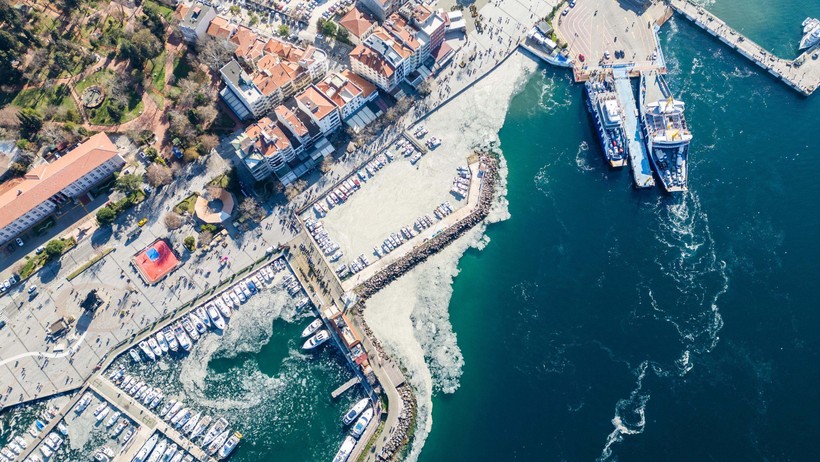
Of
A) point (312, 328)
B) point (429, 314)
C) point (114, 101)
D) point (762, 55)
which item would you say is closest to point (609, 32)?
point (762, 55)

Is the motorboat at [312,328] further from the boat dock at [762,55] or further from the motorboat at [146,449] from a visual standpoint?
the boat dock at [762,55]

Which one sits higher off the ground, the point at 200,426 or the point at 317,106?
the point at 317,106

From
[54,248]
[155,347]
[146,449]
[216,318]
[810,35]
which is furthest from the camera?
[810,35]

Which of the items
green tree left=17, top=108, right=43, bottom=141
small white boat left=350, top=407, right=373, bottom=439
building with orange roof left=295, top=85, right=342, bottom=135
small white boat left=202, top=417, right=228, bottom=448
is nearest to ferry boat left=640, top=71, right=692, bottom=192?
building with orange roof left=295, top=85, right=342, bottom=135

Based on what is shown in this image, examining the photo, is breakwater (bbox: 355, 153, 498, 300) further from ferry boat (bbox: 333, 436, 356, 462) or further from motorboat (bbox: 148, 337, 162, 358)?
motorboat (bbox: 148, 337, 162, 358)

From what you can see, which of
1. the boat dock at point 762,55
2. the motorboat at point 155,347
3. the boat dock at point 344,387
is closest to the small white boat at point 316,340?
the boat dock at point 344,387

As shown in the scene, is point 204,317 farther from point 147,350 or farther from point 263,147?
point 263,147

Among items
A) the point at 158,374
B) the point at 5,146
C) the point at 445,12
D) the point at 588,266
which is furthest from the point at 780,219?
the point at 5,146
